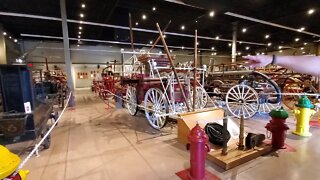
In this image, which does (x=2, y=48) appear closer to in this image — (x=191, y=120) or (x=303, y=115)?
(x=191, y=120)

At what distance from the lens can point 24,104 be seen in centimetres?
263

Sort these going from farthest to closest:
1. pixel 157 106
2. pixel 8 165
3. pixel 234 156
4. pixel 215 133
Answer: pixel 157 106, pixel 215 133, pixel 234 156, pixel 8 165

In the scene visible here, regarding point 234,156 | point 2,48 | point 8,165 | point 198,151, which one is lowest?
point 234,156

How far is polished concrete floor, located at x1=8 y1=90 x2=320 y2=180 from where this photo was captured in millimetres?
2201

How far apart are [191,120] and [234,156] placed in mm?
933

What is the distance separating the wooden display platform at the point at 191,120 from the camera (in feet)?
10.0

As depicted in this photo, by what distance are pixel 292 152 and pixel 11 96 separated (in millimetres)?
4490

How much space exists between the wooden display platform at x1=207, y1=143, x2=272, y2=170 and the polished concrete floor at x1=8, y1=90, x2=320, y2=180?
64 millimetres

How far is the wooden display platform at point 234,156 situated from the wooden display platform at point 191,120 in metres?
0.59

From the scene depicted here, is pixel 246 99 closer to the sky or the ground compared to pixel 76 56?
closer to the ground

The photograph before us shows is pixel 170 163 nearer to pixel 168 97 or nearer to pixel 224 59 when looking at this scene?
pixel 168 97

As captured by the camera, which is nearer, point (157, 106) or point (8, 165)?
point (8, 165)

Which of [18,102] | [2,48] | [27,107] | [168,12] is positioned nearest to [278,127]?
[27,107]

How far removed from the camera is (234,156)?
2432mm
